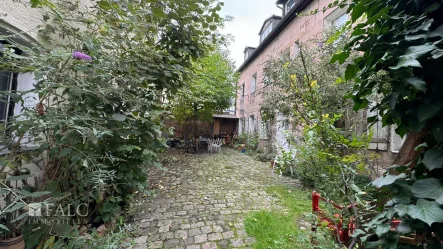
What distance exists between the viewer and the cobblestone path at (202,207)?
8.47 ft

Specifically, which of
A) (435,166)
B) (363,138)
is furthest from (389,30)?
(363,138)

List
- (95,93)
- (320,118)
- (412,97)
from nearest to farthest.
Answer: (412,97), (95,93), (320,118)

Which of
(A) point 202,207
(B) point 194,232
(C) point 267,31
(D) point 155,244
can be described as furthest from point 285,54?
(D) point 155,244

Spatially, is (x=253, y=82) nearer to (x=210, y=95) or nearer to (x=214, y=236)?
(x=210, y=95)

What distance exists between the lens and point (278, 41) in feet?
30.5

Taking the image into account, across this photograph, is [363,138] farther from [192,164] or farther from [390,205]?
[192,164]

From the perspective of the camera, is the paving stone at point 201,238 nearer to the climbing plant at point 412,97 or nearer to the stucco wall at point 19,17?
the climbing plant at point 412,97

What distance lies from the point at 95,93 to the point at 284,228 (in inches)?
118

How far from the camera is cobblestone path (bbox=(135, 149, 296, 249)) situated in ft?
8.47

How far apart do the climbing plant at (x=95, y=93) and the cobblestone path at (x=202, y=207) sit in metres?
0.72

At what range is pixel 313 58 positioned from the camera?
4801 millimetres

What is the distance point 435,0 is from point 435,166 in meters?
0.68

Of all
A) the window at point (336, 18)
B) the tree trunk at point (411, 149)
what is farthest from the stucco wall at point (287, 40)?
the tree trunk at point (411, 149)

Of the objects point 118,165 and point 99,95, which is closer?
point 99,95
